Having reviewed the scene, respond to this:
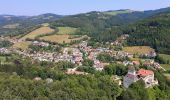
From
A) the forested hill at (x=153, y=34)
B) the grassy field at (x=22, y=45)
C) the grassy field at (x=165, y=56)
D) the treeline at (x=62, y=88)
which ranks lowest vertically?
the grassy field at (x=22, y=45)

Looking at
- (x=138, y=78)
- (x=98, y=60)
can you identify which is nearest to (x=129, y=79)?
(x=138, y=78)

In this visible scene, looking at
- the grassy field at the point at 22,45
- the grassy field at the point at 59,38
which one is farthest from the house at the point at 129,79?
the grassy field at the point at 59,38

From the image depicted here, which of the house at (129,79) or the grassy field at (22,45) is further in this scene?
the grassy field at (22,45)

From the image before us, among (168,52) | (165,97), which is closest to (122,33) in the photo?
(168,52)

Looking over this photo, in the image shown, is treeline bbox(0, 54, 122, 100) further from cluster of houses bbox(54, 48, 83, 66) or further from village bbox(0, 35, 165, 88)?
cluster of houses bbox(54, 48, 83, 66)

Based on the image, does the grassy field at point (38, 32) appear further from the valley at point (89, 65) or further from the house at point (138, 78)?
the house at point (138, 78)

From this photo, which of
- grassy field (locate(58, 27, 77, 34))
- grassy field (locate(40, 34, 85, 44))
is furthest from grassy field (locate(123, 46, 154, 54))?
grassy field (locate(58, 27, 77, 34))

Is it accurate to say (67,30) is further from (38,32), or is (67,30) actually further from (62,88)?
(62,88)
